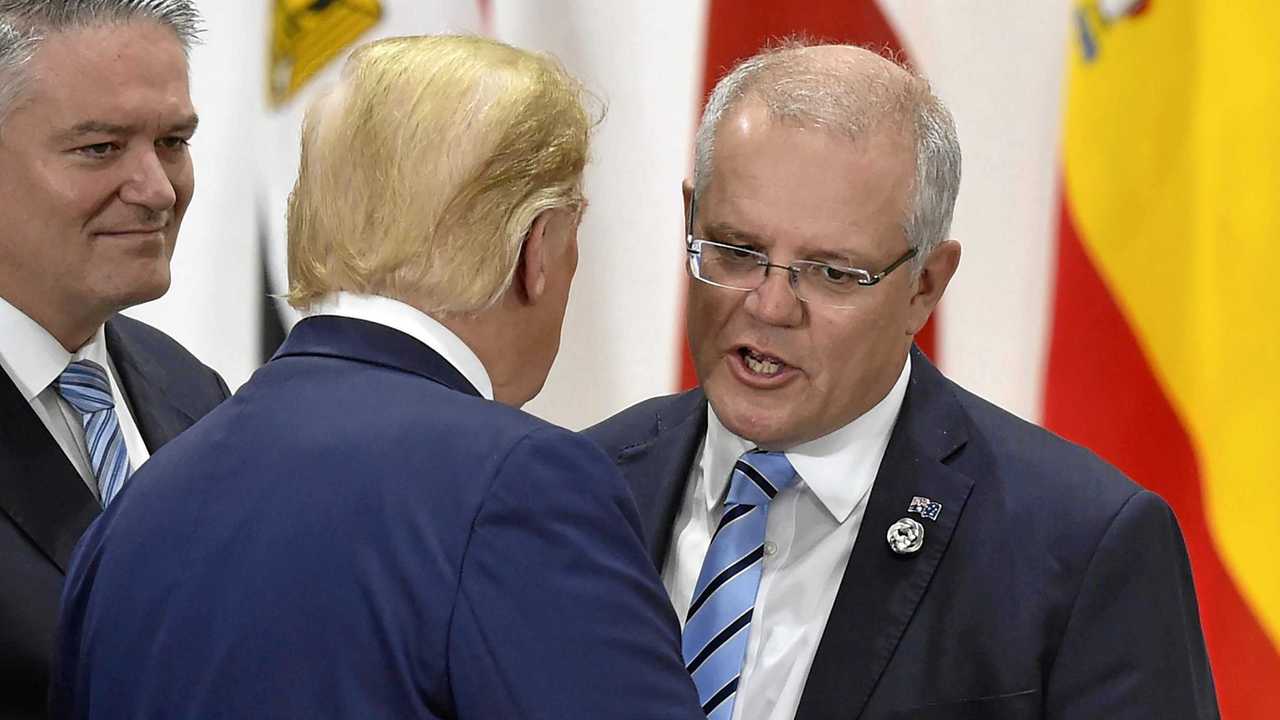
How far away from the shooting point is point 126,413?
2047mm

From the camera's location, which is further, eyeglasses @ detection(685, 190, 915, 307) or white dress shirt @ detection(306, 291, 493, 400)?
eyeglasses @ detection(685, 190, 915, 307)

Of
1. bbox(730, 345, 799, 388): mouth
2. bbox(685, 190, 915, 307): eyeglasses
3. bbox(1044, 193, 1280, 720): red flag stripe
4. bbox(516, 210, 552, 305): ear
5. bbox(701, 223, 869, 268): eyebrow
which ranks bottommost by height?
bbox(1044, 193, 1280, 720): red flag stripe

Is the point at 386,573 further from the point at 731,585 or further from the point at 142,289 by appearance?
the point at 142,289

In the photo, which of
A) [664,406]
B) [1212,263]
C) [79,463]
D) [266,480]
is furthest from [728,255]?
[1212,263]

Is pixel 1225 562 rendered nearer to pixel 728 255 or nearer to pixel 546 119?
pixel 728 255

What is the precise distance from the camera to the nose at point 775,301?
1647 mm

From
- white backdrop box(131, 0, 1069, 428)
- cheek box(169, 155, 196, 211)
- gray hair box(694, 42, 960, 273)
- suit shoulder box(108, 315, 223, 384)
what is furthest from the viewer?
white backdrop box(131, 0, 1069, 428)

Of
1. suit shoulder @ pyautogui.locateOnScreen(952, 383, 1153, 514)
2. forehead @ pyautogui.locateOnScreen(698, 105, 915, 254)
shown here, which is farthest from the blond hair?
suit shoulder @ pyautogui.locateOnScreen(952, 383, 1153, 514)

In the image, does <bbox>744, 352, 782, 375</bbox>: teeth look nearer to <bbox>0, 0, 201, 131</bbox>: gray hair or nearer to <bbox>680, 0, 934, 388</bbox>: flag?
<bbox>0, 0, 201, 131</bbox>: gray hair

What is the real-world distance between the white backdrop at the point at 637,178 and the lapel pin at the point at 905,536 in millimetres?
1137

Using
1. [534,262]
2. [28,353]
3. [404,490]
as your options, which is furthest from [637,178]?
[404,490]

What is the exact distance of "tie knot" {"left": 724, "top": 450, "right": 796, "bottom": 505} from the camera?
1.71m

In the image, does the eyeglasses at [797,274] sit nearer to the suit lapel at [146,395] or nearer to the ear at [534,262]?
the ear at [534,262]

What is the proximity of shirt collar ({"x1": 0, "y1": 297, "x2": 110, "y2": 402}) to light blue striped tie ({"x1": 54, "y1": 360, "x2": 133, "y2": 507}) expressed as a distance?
Answer: 2cm
